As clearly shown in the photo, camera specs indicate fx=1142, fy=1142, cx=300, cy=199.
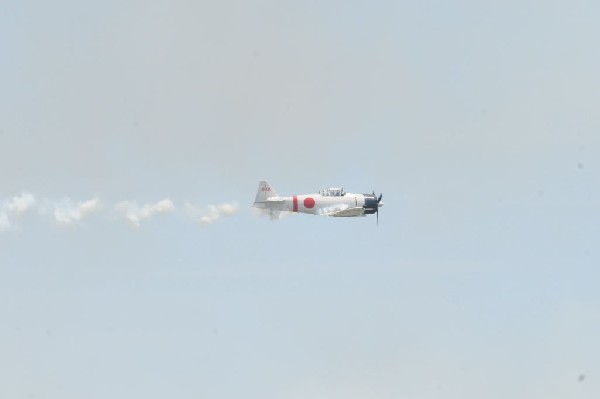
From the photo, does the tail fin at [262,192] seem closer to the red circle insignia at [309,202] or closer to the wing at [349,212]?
the red circle insignia at [309,202]

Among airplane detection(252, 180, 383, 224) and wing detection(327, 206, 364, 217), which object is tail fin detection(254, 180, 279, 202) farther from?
wing detection(327, 206, 364, 217)

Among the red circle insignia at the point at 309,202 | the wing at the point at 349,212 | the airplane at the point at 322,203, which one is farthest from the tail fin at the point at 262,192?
the wing at the point at 349,212

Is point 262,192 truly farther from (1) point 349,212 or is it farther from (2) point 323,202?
(1) point 349,212

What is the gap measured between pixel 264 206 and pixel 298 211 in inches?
224

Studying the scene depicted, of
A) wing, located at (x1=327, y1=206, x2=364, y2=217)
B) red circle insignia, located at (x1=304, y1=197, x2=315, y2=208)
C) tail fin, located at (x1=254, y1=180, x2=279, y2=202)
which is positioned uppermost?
tail fin, located at (x1=254, y1=180, x2=279, y2=202)

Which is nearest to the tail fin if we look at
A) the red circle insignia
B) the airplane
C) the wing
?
the airplane

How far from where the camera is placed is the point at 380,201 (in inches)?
7077

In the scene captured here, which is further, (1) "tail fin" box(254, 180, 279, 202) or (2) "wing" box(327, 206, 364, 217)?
(2) "wing" box(327, 206, 364, 217)

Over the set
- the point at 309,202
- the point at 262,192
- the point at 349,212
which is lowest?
the point at 349,212

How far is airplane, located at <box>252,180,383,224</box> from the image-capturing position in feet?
557

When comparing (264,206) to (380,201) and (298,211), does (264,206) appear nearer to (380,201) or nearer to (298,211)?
(298,211)

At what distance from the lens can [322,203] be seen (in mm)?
174625

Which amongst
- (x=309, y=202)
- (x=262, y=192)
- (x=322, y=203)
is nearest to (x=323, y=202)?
(x=322, y=203)

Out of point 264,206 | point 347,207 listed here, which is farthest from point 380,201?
point 264,206
